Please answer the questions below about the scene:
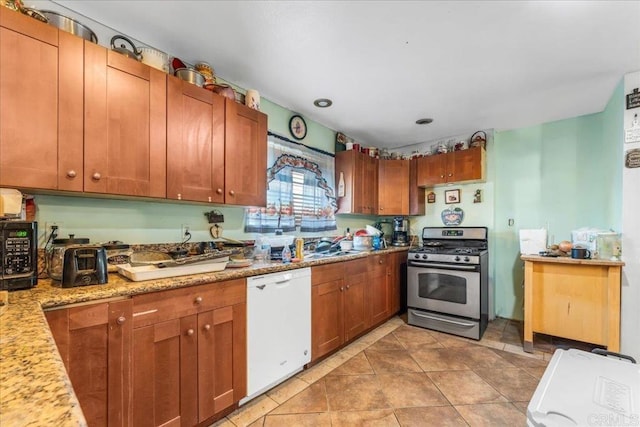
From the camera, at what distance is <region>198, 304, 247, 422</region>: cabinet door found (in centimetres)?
165

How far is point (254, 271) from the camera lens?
1.89 meters

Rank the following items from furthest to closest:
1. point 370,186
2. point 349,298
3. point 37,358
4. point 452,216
Result: 1. point 452,216
2. point 370,186
3. point 349,298
4. point 37,358

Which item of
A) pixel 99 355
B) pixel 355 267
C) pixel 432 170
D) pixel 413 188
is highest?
pixel 432 170

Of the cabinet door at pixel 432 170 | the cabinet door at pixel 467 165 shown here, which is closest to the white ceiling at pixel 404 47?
the cabinet door at pixel 467 165

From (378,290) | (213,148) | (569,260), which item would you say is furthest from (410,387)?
(213,148)

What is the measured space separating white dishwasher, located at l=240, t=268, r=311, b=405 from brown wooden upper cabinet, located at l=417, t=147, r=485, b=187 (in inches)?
94.7

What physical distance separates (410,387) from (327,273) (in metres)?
1.06

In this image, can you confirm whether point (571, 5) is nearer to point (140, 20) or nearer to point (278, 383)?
point (140, 20)

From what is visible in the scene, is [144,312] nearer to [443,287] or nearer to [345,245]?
[345,245]

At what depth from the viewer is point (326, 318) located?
2.52 metres

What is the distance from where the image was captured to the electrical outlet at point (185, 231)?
7.06 ft

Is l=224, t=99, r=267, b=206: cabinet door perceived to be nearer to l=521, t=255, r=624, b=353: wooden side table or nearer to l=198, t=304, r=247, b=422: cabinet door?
l=198, t=304, r=247, b=422: cabinet door

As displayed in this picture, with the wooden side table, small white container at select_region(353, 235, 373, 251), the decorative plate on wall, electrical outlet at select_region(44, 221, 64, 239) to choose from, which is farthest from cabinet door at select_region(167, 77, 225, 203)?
the decorative plate on wall

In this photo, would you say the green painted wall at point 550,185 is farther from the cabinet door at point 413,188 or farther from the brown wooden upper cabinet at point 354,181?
the brown wooden upper cabinet at point 354,181
